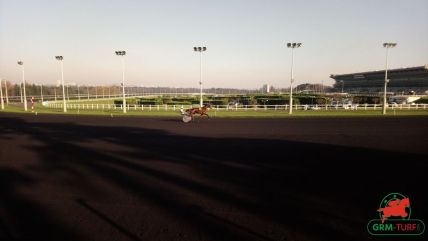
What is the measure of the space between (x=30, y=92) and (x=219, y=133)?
136 meters

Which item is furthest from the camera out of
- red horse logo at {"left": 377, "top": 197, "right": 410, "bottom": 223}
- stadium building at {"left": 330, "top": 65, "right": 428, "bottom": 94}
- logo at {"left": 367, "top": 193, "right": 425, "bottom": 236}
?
stadium building at {"left": 330, "top": 65, "right": 428, "bottom": 94}

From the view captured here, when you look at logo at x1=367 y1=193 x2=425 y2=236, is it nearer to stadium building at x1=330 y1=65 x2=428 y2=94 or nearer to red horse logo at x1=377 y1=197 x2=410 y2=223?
red horse logo at x1=377 y1=197 x2=410 y2=223

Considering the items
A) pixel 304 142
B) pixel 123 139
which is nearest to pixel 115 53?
pixel 123 139

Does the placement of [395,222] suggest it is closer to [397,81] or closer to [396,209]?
[396,209]

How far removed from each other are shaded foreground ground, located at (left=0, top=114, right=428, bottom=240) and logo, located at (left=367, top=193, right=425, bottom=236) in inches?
8.8

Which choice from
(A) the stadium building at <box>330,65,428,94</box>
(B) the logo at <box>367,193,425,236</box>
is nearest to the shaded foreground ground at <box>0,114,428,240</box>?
(B) the logo at <box>367,193,425,236</box>

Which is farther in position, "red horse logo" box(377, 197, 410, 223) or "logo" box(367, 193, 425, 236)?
"red horse logo" box(377, 197, 410, 223)

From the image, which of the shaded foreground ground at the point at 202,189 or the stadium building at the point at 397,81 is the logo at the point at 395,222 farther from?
the stadium building at the point at 397,81

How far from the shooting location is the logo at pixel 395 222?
22.4 ft

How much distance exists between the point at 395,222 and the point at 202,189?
5357 mm

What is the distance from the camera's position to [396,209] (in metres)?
7.77

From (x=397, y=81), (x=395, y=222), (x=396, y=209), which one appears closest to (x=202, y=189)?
(x=395, y=222)

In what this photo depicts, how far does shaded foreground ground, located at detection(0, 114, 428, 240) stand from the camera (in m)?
6.88

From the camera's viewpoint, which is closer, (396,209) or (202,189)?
(396,209)
